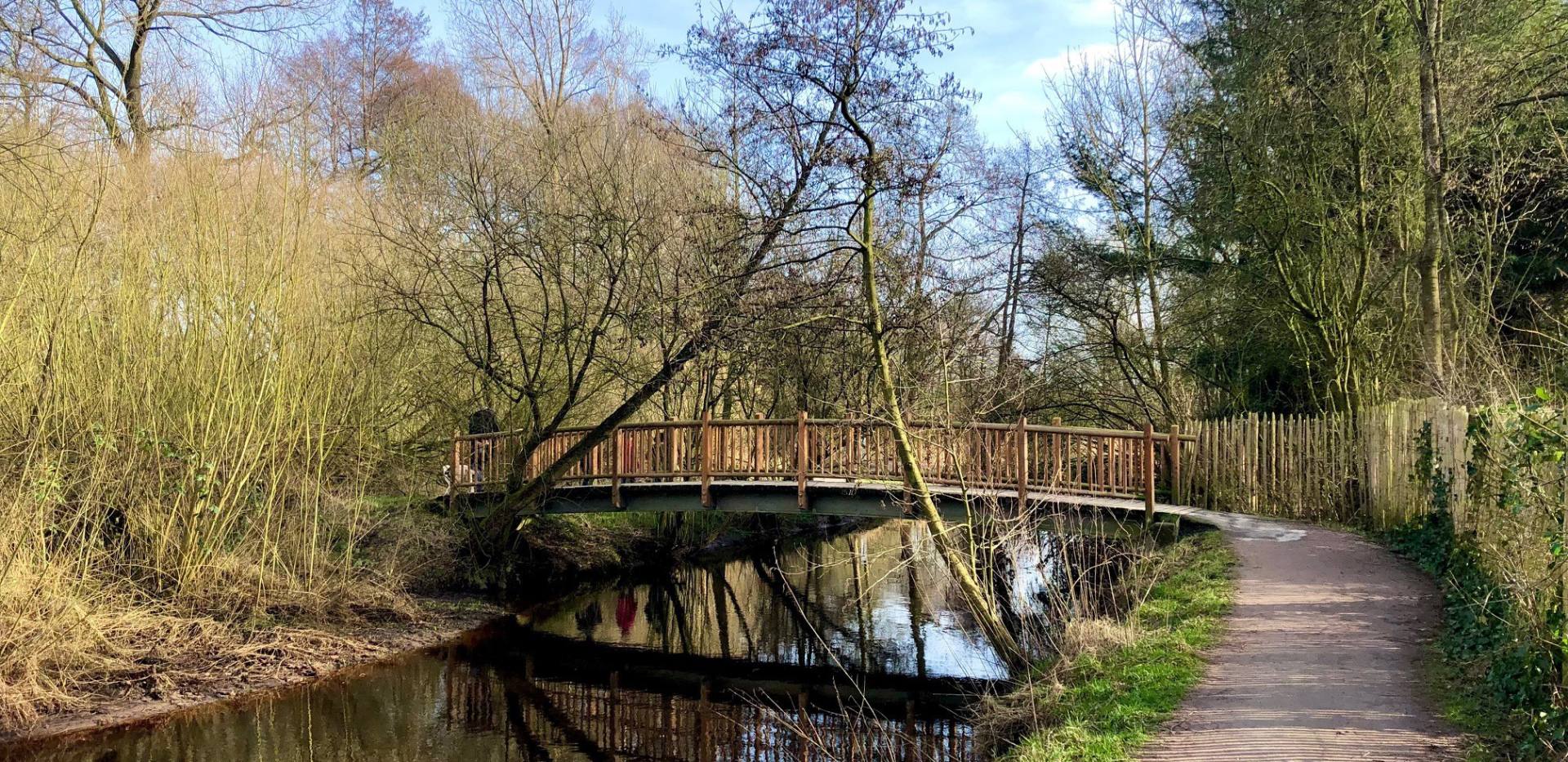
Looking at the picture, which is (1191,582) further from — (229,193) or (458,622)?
(229,193)

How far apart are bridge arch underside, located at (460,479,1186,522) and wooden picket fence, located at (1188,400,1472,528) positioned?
4.90 ft

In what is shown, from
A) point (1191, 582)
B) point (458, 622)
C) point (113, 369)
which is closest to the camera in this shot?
point (1191, 582)

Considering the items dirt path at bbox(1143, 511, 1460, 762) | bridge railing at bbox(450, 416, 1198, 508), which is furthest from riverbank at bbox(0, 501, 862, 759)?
dirt path at bbox(1143, 511, 1460, 762)

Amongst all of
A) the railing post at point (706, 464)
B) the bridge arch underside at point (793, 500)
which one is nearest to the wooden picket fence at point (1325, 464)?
the bridge arch underside at point (793, 500)

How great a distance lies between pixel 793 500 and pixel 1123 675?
733cm

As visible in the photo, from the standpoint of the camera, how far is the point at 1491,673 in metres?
6.11

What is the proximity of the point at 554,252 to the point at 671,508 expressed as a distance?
4.19 m

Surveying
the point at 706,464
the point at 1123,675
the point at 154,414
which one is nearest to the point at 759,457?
the point at 706,464

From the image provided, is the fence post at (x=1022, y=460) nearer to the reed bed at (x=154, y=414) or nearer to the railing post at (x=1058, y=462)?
the railing post at (x=1058, y=462)

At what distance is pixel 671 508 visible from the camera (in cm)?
1536

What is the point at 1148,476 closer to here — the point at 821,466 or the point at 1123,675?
the point at 821,466

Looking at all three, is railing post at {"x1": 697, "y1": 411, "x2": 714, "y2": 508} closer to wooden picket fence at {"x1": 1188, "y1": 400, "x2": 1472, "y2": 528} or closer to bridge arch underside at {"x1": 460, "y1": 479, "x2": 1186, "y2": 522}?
bridge arch underside at {"x1": 460, "y1": 479, "x2": 1186, "y2": 522}

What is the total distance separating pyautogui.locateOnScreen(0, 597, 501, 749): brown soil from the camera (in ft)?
30.5

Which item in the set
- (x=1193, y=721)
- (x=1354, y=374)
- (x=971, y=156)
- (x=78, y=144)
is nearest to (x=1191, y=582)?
(x=1193, y=721)
